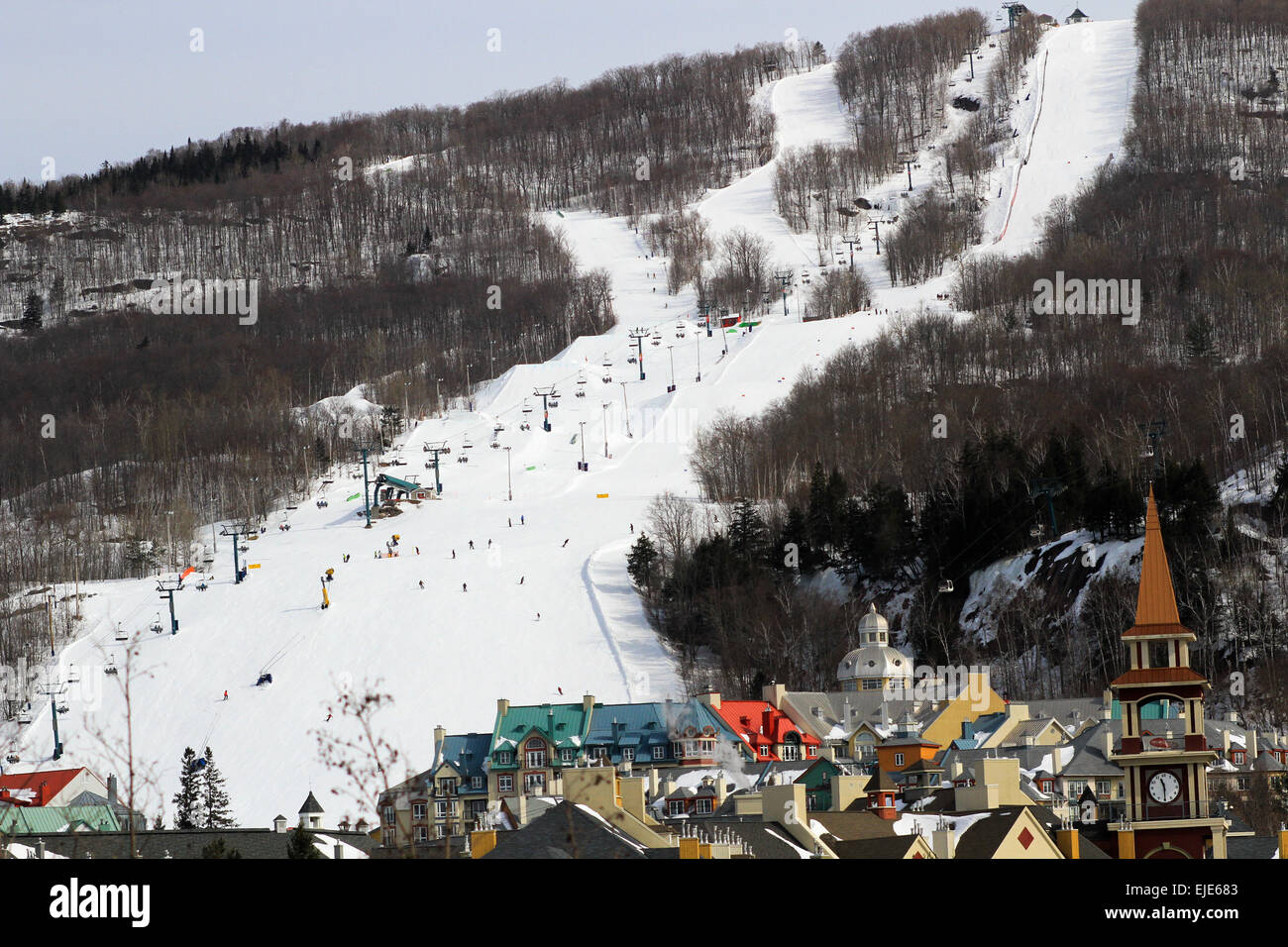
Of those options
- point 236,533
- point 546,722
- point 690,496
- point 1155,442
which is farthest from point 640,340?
point 546,722

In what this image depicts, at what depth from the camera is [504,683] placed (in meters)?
73.4

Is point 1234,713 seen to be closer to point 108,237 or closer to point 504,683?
point 504,683

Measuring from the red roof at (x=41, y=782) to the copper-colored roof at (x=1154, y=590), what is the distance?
3547cm

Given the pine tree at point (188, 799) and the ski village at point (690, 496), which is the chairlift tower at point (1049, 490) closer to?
the ski village at point (690, 496)

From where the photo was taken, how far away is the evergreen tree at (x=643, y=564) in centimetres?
8369

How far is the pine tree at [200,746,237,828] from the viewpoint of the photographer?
54.1 meters

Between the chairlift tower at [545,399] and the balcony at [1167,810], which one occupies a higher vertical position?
the chairlift tower at [545,399]

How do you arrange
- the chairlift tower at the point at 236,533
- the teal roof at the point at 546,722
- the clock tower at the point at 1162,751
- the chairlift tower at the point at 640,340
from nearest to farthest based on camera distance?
the clock tower at the point at 1162,751, the teal roof at the point at 546,722, the chairlift tower at the point at 236,533, the chairlift tower at the point at 640,340

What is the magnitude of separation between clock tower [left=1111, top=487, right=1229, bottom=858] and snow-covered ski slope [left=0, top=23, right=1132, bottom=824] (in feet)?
64.5

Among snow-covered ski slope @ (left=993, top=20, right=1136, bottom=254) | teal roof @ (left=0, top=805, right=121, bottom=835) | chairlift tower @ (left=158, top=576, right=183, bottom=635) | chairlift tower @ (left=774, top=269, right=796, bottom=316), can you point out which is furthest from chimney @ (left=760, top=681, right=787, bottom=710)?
snow-covered ski slope @ (left=993, top=20, right=1136, bottom=254)

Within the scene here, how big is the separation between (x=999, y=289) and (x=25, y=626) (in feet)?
247

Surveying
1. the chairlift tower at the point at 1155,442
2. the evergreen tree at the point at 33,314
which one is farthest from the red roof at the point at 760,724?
the evergreen tree at the point at 33,314

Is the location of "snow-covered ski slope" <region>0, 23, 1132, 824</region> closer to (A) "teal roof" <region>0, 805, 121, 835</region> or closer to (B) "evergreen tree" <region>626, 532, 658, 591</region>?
(B) "evergreen tree" <region>626, 532, 658, 591</region>
